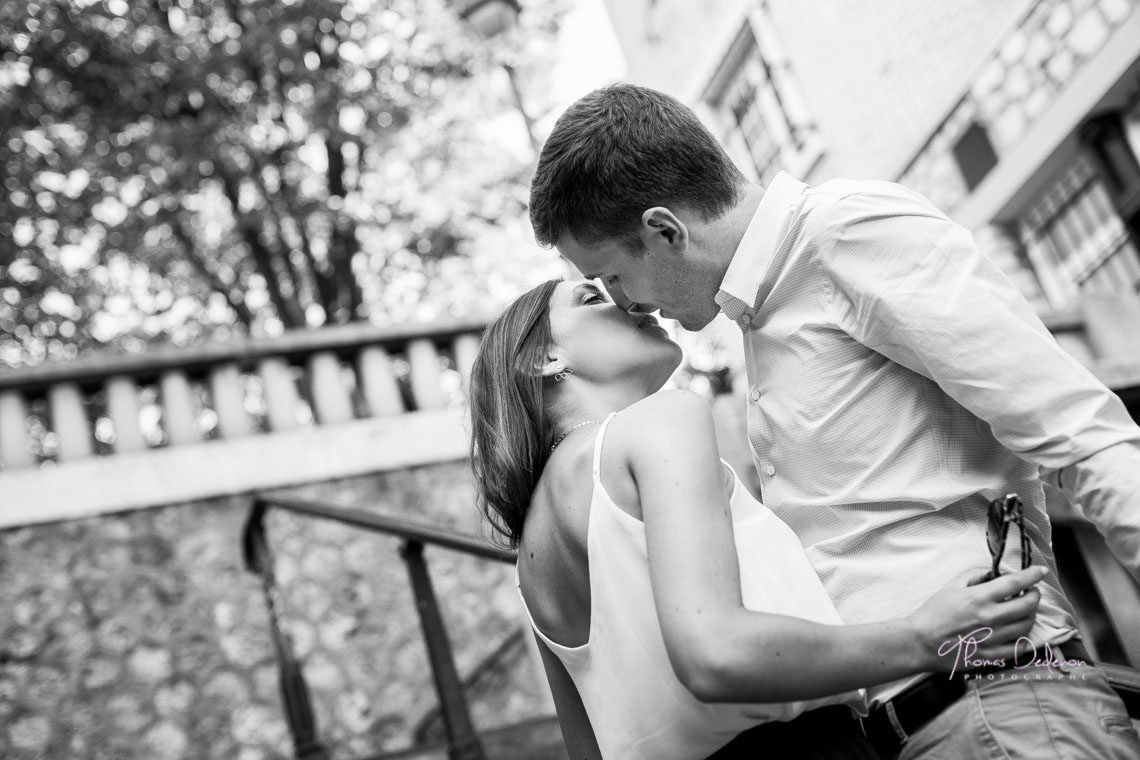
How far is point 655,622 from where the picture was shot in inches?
61.7

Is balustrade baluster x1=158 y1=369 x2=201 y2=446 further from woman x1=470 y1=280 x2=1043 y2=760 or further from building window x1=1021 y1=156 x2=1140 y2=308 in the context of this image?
building window x1=1021 y1=156 x2=1140 y2=308

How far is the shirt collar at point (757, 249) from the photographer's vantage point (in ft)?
6.08

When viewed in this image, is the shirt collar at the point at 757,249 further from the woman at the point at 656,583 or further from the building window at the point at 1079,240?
the building window at the point at 1079,240

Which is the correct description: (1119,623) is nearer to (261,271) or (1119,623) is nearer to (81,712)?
(81,712)

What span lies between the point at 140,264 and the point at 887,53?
8921 millimetres

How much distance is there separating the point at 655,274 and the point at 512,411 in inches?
14.2

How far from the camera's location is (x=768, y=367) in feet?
6.17

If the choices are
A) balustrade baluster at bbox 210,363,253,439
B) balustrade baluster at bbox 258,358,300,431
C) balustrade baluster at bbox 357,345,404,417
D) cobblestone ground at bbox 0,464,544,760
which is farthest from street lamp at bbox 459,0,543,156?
cobblestone ground at bbox 0,464,544,760

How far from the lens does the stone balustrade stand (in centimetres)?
600

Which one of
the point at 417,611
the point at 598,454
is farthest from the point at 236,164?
the point at 598,454

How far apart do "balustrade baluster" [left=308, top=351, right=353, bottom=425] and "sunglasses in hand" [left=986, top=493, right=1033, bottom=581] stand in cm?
552

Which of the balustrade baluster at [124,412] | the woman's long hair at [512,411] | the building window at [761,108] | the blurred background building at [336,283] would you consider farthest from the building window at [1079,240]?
the woman's long hair at [512,411]

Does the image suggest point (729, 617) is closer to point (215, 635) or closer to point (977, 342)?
point (977, 342)

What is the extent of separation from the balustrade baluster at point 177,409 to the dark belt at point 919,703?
5.35 m
